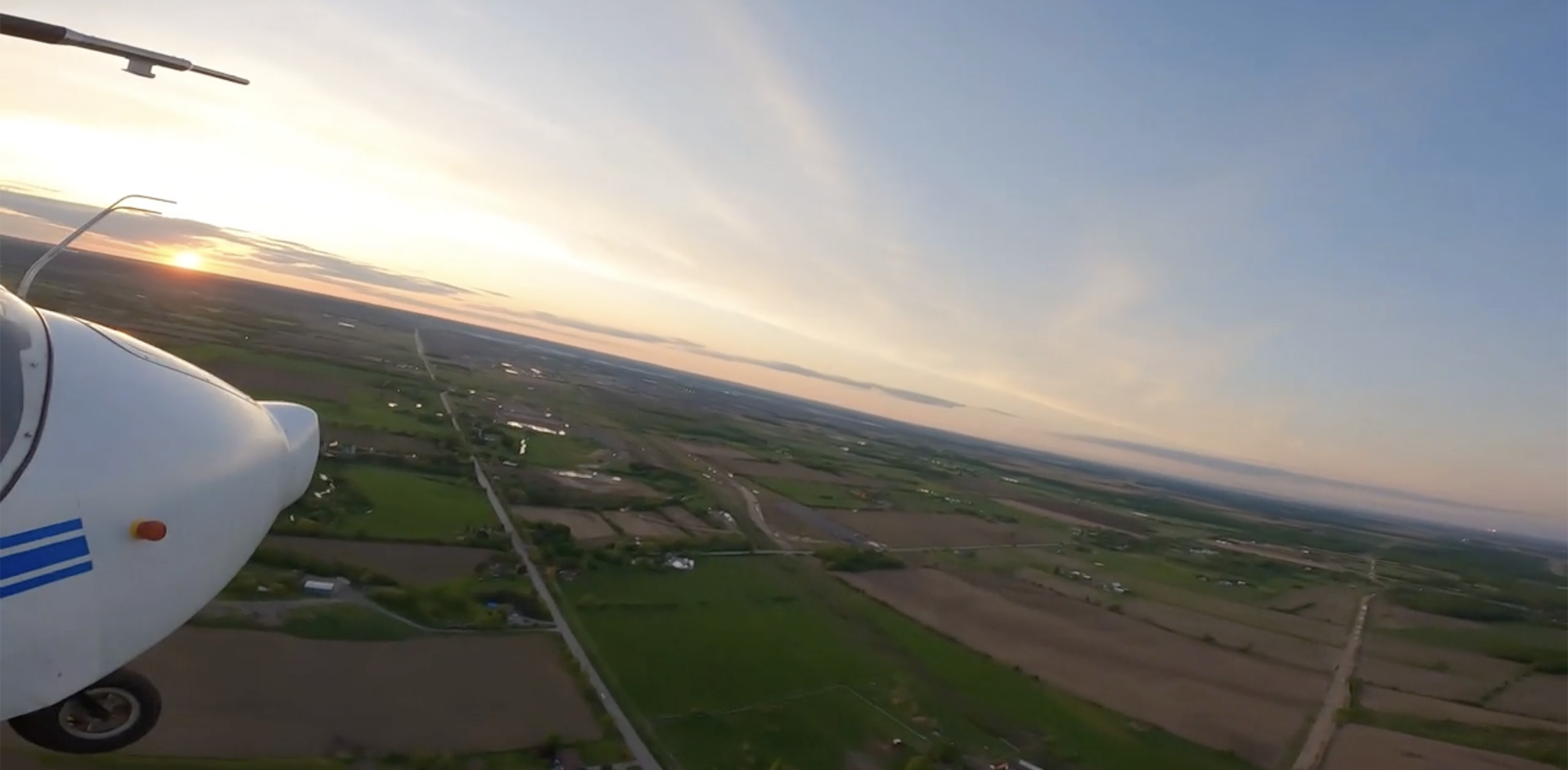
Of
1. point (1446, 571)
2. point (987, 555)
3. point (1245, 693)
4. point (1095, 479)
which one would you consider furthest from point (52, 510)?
point (1095, 479)

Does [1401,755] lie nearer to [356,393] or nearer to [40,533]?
[40,533]

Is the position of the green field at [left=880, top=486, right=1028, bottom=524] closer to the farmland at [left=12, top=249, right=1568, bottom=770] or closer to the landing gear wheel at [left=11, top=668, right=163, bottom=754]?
the farmland at [left=12, top=249, right=1568, bottom=770]

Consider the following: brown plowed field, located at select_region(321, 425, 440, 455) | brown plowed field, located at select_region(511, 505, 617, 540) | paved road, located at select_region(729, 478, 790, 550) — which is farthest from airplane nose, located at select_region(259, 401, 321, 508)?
brown plowed field, located at select_region(321, 425, 440, 455)

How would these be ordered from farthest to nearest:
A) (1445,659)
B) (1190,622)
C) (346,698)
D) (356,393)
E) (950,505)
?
(950,505)
(356,393)
(1190,622)
(1445,659)
(346,698)

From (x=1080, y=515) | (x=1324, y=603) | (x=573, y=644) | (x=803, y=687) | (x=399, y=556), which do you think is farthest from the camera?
(x=1080, y=515)

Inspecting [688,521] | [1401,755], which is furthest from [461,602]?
[1401,755]
